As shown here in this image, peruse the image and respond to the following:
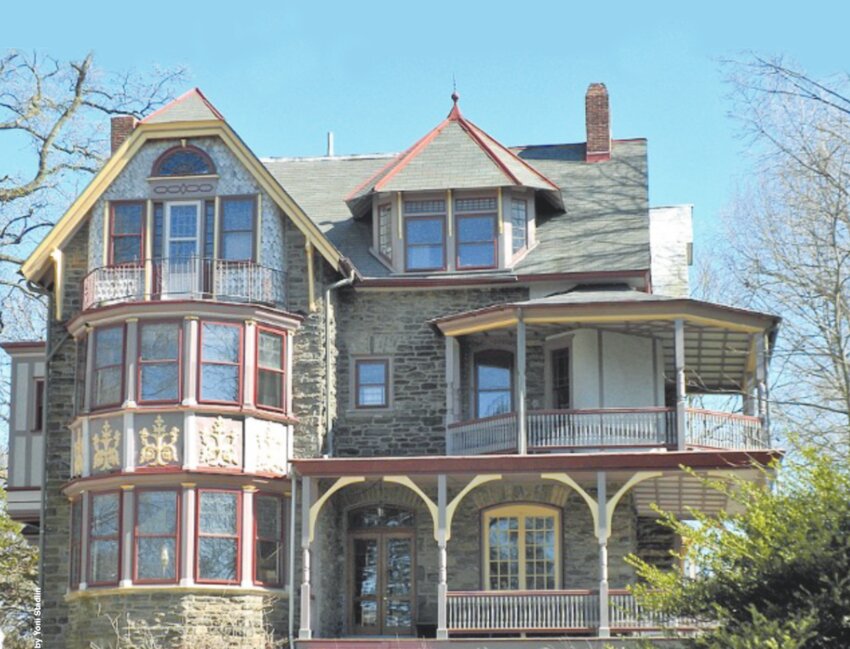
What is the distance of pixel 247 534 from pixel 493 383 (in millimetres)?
5512

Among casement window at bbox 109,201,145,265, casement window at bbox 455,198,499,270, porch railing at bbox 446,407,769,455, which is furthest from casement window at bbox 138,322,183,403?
casement window at bbox 455,198,499,270

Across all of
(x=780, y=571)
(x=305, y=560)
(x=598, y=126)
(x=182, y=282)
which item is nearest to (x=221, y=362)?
(x=182, y=282)

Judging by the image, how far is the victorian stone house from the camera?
27.1m

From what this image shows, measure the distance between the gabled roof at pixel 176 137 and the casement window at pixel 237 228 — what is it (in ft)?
1.63

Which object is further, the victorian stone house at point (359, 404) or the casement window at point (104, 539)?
the casement window at point (104, 539)

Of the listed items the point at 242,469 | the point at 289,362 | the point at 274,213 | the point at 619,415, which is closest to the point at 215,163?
the point at 274,213

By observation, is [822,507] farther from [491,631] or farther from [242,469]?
[242,469]

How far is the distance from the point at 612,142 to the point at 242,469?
11.3 metres

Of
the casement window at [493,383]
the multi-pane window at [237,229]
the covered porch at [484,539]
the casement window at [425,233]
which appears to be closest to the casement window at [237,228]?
the multi-pane window at [237,229]

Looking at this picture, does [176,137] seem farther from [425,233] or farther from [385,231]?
[425,233]

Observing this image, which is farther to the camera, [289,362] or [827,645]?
[289,362]

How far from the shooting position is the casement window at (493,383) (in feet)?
98.2

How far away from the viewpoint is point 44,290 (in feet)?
100

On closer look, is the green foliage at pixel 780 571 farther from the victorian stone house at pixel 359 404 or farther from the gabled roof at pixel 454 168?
the gabled roof at pixel 454 168
